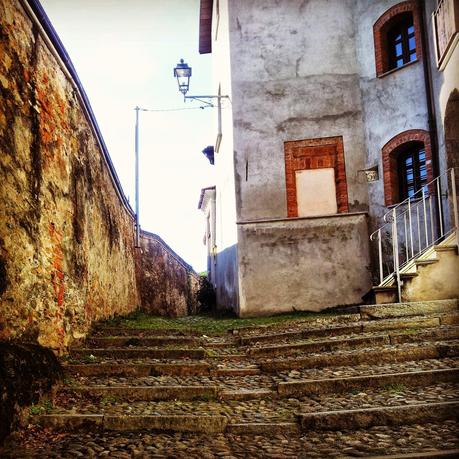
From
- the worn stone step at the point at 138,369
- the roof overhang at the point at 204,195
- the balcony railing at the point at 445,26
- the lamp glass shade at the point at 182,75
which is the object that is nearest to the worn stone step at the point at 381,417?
the worn stone step at the point at 138,369

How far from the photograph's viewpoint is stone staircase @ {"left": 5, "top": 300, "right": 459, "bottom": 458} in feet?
11.4

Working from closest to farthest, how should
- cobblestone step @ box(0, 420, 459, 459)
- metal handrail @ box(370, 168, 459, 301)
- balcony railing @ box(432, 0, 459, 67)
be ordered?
cobblestone step @ box(0, 420, 459, 459) → balcony railing @ box(432, 0, 459, 67) → metal handrail @ box(370, 168, 459, 301)

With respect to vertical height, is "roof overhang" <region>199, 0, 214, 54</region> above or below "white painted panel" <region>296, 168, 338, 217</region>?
above

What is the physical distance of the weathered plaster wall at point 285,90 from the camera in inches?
450

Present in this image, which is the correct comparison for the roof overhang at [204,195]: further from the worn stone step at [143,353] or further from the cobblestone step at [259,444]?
the cobblestone step at [259,444]

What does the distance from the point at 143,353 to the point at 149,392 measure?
1.57 m

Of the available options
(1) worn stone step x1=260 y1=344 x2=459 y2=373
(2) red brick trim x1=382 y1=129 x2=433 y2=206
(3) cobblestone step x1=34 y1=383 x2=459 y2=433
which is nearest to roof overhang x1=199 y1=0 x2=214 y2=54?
(2) red brick trim x1=382 y1=129 x2=433 y2=206

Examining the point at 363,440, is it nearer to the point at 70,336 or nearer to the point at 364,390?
the point at 364,390

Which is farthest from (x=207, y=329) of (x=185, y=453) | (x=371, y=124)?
(x=371, y=124)

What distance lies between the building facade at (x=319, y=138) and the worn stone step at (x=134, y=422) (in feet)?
23.9

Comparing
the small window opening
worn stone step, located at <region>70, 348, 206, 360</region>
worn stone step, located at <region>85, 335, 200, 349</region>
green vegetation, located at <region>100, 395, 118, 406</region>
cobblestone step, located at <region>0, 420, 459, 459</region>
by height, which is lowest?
cobblestone step, located at <region>0, 420, 459, 459</region>

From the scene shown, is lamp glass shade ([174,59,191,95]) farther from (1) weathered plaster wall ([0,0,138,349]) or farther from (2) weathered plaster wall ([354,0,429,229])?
(1) weathered plaster wall ([0,0,138,349])

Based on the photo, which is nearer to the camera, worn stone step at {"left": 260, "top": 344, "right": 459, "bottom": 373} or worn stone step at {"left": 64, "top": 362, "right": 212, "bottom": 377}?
worn stone step at {"left": 64, "top": 362, "right": 212, "bottom": 377}

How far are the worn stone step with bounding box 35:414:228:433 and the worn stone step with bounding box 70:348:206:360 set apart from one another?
2.07 metres
